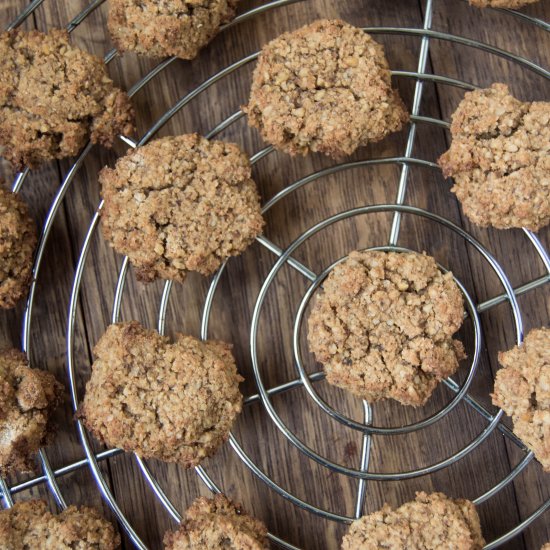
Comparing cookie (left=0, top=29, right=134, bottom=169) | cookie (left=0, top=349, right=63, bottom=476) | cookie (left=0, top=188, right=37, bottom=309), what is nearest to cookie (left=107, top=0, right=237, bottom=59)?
cookie (left=0, top=29, right=134, bottom=169)

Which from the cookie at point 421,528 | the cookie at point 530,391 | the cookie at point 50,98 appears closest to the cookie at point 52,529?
the cookie at point 421,528

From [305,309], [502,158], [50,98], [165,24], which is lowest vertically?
[305,309]

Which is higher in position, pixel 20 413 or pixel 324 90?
pixel 324 90

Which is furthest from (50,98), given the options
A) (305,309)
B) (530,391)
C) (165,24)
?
(530,391)

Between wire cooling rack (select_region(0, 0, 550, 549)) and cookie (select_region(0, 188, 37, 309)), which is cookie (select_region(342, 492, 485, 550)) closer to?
wire cooling rack (select_region(0, 0, 550, 549))

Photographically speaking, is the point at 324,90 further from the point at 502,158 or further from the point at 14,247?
the point at 14,247

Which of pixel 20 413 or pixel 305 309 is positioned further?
pixel 305 309
